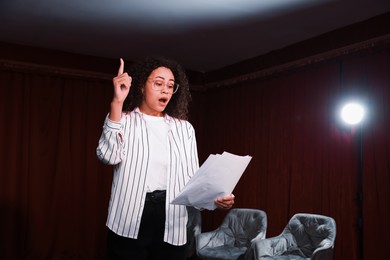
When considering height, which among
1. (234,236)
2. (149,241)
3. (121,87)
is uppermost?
(121,87)

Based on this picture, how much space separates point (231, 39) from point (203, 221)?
102 inches

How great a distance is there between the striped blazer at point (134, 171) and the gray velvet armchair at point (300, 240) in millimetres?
2298

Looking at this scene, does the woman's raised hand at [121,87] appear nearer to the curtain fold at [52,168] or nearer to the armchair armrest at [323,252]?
the armchair armrest at [323,252]

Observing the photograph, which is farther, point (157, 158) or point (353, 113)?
point (353, 113)

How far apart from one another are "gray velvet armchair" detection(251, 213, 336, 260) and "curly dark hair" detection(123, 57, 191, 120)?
2.24 metres

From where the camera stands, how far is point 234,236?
4.52 metres

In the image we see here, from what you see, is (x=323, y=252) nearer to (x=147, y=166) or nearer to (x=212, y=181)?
(x=212, y=181)

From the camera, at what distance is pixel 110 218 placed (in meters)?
1.52

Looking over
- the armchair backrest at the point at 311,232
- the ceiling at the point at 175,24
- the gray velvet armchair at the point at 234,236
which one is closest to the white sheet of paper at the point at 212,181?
the armchair backrest at the point at 311,232

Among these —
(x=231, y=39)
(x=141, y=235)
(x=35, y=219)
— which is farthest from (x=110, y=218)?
(x=35, y=219)

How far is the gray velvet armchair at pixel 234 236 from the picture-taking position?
4.19 meters

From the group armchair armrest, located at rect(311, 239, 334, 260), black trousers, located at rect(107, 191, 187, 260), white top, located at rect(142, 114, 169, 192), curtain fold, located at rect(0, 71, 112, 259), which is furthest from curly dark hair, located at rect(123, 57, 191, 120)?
curtain fold, located at rect(0, 71, 112, 259)

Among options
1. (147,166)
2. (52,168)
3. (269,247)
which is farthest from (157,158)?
(52,168)

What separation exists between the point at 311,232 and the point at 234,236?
0.95 metres
